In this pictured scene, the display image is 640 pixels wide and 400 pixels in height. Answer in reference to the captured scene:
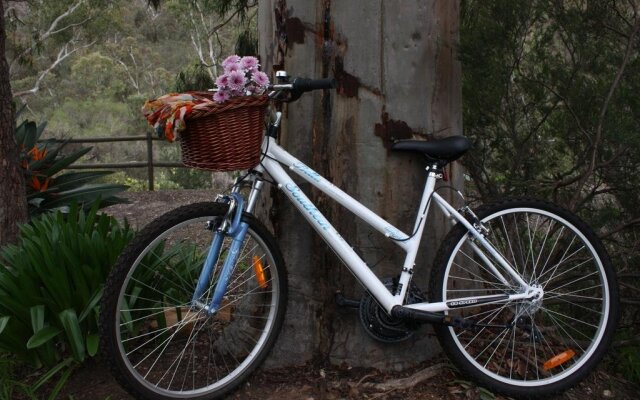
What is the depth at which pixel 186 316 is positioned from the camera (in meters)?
2.95

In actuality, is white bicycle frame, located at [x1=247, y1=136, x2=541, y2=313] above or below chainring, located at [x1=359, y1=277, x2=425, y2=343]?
above

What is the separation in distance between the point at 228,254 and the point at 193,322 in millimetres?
531

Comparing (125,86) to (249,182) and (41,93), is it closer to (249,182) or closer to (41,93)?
(41,93)

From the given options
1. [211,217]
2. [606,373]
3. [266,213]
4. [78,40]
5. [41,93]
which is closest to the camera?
[211,217]

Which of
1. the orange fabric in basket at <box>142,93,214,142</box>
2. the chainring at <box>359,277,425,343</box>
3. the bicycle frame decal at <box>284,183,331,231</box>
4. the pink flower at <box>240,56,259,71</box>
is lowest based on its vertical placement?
the chainring at <box>359,277,425,343</box>

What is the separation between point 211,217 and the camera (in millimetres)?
2799

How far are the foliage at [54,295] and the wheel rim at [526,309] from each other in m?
1.59

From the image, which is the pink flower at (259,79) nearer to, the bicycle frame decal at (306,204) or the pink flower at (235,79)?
the pink flower at (235,79)

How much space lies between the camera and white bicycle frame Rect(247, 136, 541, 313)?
2914 mm

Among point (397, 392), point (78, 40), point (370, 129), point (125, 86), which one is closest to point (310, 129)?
point (370, 129)

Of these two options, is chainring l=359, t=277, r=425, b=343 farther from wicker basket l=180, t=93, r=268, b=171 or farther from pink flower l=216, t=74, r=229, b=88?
pink flower l=216, t=74, r=229, b=88

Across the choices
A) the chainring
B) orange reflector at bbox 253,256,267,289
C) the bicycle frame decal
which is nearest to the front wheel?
the chainring

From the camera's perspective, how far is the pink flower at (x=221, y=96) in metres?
2.64

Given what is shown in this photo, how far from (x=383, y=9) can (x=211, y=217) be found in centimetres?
113
